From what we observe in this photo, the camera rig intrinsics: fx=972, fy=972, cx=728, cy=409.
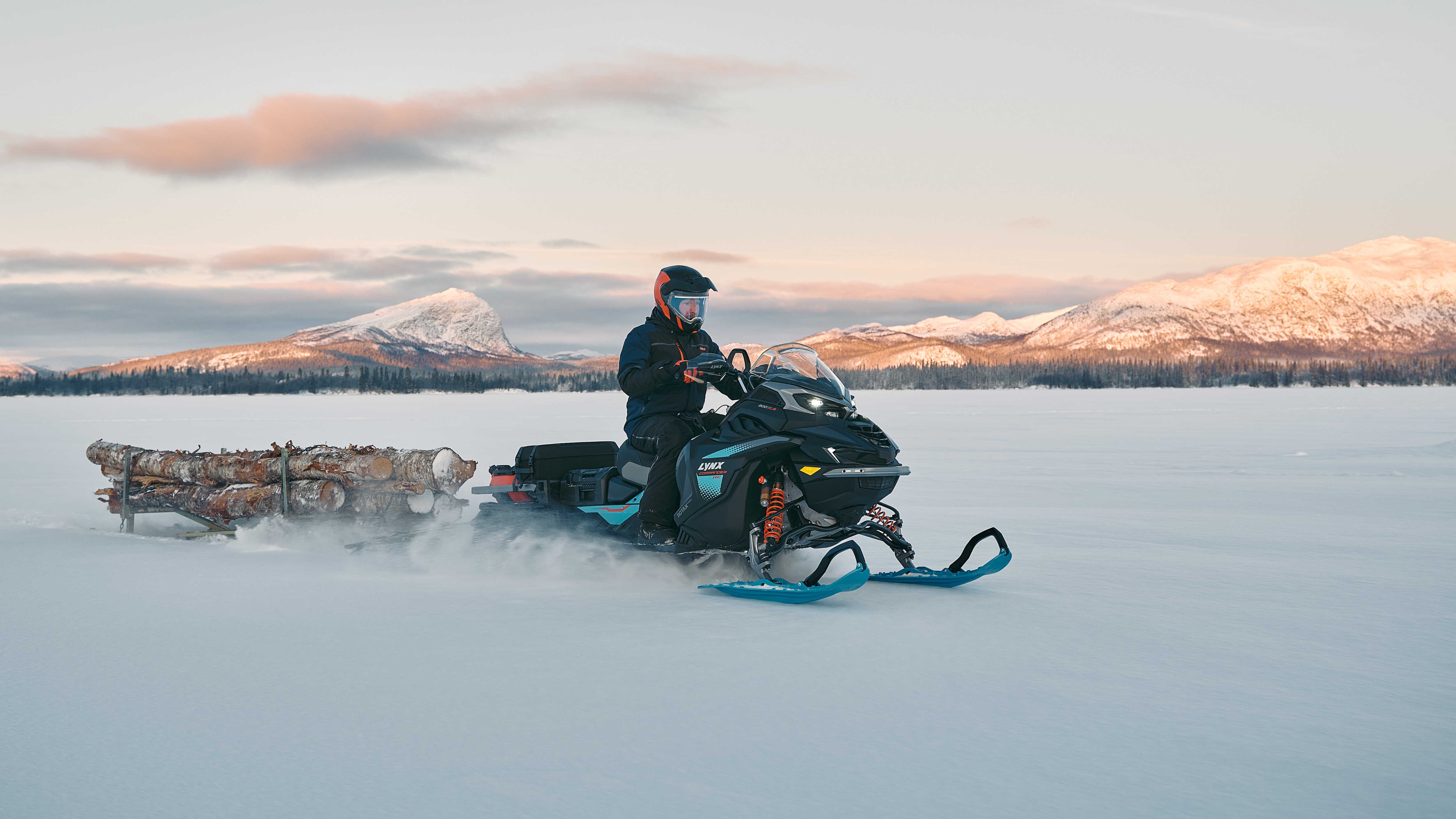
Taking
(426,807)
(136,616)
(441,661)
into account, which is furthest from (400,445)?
(426,807)

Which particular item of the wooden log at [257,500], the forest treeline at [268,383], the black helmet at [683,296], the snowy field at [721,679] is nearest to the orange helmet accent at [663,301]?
the black helmet at [683,296]

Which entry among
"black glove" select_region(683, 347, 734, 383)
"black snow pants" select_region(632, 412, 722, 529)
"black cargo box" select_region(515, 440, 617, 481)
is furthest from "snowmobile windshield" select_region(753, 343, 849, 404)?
"black cargo box" select_region(515, 440, 617, 481)

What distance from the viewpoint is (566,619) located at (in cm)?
525

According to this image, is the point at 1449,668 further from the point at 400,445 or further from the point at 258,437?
the point at 258,437

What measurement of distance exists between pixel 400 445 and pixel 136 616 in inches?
641

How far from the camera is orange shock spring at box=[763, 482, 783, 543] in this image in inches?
227

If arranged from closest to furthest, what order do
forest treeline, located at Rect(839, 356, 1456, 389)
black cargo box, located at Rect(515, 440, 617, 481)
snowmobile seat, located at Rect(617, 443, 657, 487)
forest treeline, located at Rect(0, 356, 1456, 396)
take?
snowmobile seat, located at Rect(617, 443, 657, 487) < black cargo box, located at Rect(515, 440, 617, 481) < forest treeline, located at Rect(0, 356, 1456, 396) < forest treeline, located at Rect(839, 356, 1456, 389)

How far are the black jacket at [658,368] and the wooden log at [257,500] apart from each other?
11.3ft

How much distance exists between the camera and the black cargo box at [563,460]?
7551mm

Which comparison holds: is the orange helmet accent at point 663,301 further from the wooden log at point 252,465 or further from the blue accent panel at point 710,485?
the wooden log at point 252,465

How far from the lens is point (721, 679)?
4137 millimetres

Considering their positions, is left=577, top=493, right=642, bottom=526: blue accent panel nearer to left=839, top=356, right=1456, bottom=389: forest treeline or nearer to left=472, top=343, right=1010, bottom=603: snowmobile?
left=472, top=343, right=1010, bottom=603: snowmobile

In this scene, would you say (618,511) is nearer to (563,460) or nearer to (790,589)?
(563,460)

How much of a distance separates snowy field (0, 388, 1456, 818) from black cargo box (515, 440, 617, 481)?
20.5 inches
